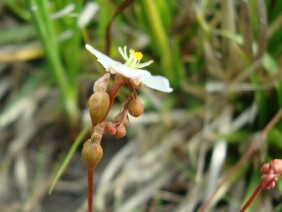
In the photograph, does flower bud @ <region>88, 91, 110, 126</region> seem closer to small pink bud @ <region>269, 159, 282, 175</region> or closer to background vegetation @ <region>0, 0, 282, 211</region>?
small pink bud @ <region>269, 159, 282, 175</region>

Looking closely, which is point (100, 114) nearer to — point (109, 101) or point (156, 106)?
point (109, 101)

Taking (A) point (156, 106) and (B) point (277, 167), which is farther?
(A) point (156, 106)

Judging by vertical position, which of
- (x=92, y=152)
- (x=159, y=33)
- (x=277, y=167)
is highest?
(x=159, y=33)

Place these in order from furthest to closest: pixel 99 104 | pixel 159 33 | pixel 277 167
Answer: pixel 159 33 → pixel 277 167 → pixel 99 104

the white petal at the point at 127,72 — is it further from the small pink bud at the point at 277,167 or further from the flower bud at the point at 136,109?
the small pink bud at the point at 277,167

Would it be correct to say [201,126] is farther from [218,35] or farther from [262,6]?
[262,6]

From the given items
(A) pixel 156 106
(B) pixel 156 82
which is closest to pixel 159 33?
(A) pixel 156 106

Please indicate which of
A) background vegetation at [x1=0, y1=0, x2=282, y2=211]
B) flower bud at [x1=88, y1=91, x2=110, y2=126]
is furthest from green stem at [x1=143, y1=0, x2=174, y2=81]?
flower bud at [x1=88, y1=91, x2=110, y2=126]
